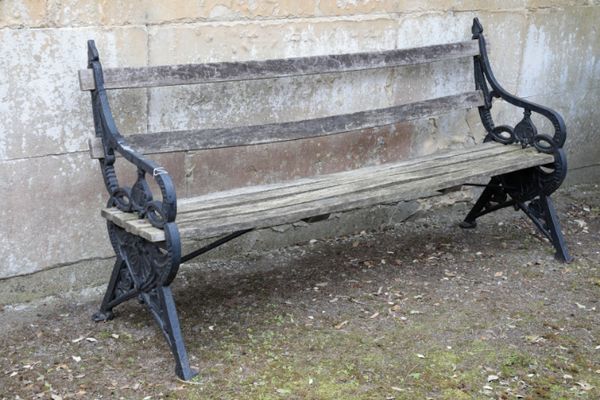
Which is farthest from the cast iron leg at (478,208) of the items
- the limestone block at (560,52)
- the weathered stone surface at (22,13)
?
the weathered stone surface at (22,13)

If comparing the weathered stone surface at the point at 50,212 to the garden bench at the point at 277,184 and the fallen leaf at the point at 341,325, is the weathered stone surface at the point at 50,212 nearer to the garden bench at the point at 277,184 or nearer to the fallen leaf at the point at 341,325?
the garden bench at the point at 277,184

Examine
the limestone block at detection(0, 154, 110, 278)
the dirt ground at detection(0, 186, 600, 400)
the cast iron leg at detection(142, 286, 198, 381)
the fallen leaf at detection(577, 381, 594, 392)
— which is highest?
the limestone block at detection(0, 154, 110, 278)

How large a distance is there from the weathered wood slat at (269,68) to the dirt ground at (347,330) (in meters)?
1.01

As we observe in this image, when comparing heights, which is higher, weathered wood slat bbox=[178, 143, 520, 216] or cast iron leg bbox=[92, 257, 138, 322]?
weathered wood slat bbox=[178, 143, 520, 216]

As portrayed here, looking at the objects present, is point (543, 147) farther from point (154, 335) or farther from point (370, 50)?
point (154, 335)

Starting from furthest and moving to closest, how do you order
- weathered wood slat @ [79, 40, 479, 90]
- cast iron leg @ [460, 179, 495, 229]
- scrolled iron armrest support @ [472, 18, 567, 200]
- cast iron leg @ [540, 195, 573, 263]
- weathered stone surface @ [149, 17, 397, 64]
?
cast iron leg @ [460, 179, 495, 229] < cast iron leg @ [540, 195, 573, 263] < scrolled iron armrest support @ [472, 18, 567, 200] < weathered stone surface @ [149, 17, 397, 64] < weathered wood slat @ [79, 40, 479, 90]

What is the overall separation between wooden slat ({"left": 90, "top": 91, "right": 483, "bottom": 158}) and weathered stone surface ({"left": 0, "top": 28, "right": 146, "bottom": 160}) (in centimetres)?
26

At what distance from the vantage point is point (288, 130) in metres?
4.07

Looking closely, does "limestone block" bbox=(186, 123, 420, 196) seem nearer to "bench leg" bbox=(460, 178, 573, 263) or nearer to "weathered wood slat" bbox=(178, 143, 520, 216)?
"weathered wood slat" bbox=(178, 143, 520, 216)

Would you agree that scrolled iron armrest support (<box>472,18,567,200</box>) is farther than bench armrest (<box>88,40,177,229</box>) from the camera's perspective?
Yes

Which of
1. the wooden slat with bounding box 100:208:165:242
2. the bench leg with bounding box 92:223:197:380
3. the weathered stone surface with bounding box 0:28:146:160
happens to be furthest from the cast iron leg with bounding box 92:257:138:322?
the weathered stone surface with bounding box 0:28:146:160

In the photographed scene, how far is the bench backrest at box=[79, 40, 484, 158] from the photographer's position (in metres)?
3.64

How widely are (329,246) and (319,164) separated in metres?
0.46

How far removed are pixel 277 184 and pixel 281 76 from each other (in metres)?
0.53
